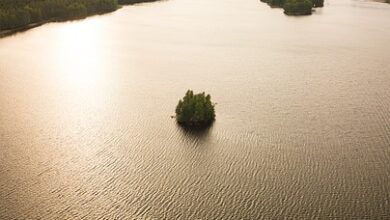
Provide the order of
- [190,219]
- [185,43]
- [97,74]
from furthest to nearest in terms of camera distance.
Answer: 1. [185,43]
2. [97,74]
3. [190,219]

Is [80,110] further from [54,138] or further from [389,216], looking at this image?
[389,216]

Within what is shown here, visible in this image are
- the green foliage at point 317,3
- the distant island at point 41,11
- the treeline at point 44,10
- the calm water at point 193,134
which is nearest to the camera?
the calm water at point 193,134

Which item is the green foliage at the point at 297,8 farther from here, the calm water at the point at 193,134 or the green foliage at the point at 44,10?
the green foliage at the point at 44,10

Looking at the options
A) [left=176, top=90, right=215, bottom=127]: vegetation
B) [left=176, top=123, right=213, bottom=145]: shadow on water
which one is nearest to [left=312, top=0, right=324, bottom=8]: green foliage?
[left=176, top=90, right=215, bottom=127]: vegetation

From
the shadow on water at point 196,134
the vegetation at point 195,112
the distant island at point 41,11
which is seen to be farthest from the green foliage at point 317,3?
the shadow on water at point 196,134

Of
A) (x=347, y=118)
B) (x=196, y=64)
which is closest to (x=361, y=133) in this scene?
(x=347, y=118)

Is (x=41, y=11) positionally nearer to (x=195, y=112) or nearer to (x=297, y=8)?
(x=297, y=8)

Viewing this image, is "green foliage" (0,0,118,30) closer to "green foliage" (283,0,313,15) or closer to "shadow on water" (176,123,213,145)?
"green foliage" (283,0,313,15)
